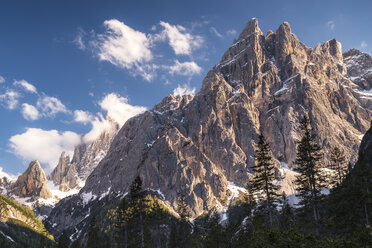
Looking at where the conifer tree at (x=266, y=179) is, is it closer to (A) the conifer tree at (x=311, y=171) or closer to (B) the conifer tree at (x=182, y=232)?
(A) the conifer tree at (x=311, y=171)

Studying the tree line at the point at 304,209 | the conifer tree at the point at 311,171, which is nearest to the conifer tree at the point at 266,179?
the tree line at the point at 304,209

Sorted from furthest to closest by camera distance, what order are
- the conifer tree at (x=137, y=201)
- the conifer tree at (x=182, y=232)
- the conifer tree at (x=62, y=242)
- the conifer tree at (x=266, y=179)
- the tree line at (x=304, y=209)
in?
the conifer tree at (x=182, y=232), the conifer tree at (x=62, y=242), the conifer tree at (x=137, y=201), the conifer tree at (x=266, y=179), the tree line at (x=304, y=209)

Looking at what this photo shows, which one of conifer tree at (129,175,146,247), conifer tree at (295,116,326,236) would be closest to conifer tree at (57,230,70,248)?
conifer tree at (129,175,146,247)

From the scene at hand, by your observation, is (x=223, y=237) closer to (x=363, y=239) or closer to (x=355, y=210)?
(x=355, y=210)

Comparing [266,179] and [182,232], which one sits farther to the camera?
[182,232]

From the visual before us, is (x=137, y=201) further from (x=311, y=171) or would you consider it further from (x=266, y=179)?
(x=311, y=171)

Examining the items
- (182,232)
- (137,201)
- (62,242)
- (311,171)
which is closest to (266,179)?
(311,171)

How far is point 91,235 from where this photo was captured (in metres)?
69.9

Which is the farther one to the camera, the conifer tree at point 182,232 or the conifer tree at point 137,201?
the conifer tree at point 182,232

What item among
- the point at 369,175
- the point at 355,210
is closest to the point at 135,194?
the point at 355,210

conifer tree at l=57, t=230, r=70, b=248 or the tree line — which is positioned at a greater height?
the tree line

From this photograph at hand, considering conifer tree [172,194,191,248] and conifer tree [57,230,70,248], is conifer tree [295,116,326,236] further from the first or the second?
conifer tree [57,230,70,248]

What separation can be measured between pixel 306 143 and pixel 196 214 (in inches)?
6881

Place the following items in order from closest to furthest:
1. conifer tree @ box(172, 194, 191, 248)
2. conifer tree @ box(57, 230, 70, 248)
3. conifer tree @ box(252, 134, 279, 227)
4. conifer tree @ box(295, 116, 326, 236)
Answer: conifer tree @ box(295, 116, 326, 236)
conifer tree @ box(252, 134, 279, 227)
conifer tree @ box(57, 230, 70, 248)
conifer tree @ box(172, 194, 191, 248)
